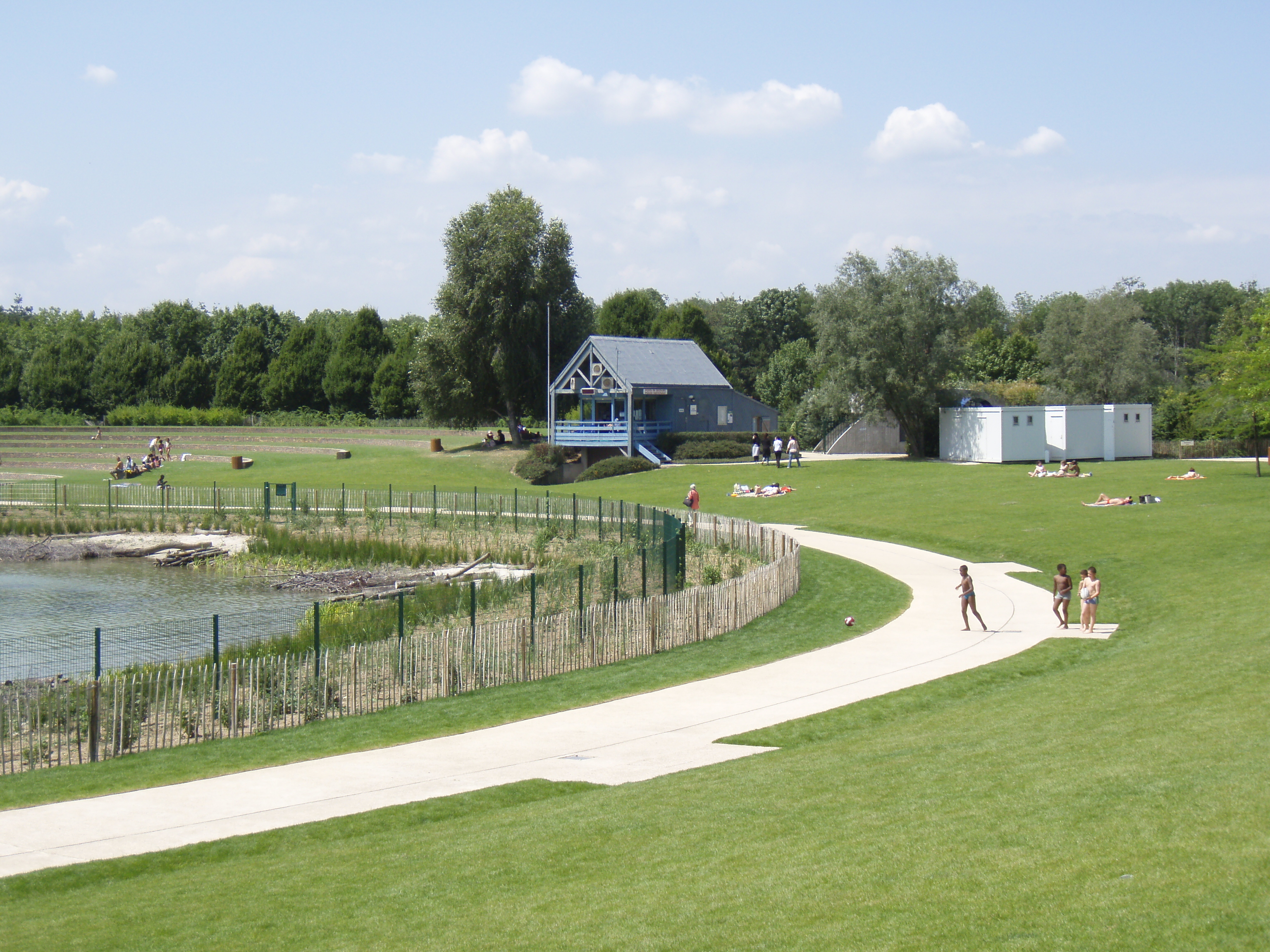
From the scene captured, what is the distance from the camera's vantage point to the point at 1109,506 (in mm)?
41719

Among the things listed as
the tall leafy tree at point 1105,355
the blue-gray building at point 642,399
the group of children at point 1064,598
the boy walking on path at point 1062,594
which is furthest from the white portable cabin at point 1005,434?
the boy walking on path at point 1062,594

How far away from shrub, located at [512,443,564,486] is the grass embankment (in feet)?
120

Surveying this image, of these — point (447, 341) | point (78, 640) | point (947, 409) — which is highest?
point (447, 341)

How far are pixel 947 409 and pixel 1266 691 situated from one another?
50644 millimetres

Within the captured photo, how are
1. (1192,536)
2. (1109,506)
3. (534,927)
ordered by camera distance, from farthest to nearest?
(1109,506)
(1192,536)
(534,927)

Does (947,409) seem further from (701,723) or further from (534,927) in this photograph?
(534,927)

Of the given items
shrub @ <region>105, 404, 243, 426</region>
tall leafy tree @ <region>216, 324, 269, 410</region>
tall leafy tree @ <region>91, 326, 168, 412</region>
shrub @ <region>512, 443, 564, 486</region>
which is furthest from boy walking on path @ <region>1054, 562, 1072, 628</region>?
tall leafy tree @ <region>91, 326, 168, 412</region>

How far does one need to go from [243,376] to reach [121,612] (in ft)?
229

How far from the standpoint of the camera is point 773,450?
6494 cm

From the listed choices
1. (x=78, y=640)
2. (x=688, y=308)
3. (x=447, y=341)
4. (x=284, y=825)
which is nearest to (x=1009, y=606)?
(x=284, y=825)

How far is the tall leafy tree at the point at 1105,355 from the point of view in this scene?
83000 mm

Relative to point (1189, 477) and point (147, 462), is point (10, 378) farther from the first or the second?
point (1189, 477)

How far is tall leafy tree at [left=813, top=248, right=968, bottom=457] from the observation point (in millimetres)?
64312

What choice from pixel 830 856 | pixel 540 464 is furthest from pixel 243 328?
pixel 830 856
